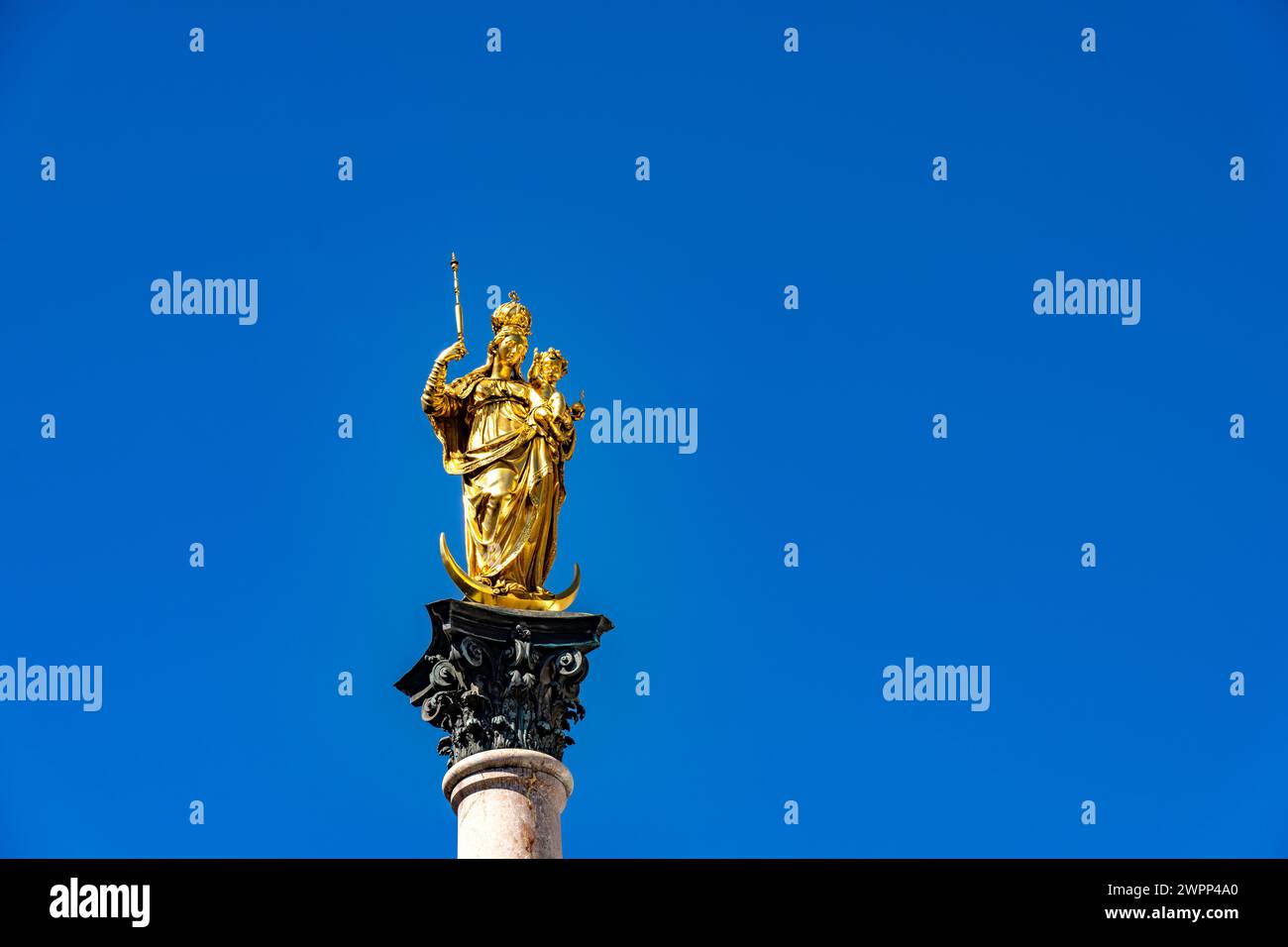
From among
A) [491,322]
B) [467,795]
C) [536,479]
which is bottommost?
[467,795]

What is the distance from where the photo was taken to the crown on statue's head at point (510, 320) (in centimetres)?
4306

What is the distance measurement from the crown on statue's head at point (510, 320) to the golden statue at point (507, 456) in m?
0.01

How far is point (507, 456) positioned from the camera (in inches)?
1646

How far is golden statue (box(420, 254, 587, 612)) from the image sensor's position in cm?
4097

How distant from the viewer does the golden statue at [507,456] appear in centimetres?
4097

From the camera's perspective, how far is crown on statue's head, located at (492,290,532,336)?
43.1 meters

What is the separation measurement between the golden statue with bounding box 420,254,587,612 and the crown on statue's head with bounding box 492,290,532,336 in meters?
0.01

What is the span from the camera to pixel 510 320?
4309 centimetres

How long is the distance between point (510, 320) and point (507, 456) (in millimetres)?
2408
